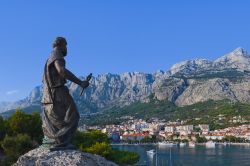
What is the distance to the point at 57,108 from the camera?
8047 millimetres

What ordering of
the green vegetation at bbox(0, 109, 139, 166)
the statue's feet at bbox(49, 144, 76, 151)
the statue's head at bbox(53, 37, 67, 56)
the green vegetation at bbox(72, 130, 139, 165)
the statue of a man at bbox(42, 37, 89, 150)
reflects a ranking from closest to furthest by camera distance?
1. the statue's feet at bbox(49, 144, 76, 151)
2. the statue of a man at bbox(42, 37, 89, 150)
3. the statue's head at bbox(53, 37, 67, 56)
4. the green vegetation at bbox(0, 109, 139, 166)
5. the green vegetation at bbox(72, 130, 139, 165)

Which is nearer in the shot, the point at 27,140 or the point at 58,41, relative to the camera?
the point at 58,41

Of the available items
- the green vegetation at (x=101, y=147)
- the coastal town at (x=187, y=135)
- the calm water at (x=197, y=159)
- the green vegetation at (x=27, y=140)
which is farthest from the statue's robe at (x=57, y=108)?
the coastal town at (x=187, y=135)

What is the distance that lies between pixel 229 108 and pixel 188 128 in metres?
22.4

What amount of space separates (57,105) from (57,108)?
5 centimetres

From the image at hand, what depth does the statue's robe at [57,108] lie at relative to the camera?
26.0 ft

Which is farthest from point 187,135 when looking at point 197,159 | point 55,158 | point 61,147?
point 55,158

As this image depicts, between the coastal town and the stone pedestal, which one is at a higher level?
the coastal town

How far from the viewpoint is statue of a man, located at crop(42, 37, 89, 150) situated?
792 centimetres

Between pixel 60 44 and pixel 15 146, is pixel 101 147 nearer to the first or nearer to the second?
pixel 15 146

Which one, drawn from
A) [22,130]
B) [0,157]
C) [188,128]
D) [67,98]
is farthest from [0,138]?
[188,128]

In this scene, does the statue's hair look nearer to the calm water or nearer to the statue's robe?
the statue's robe

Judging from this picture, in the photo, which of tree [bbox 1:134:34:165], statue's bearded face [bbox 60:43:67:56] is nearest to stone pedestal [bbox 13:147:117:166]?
statue's bearded face [bbox 60:43:67:56]

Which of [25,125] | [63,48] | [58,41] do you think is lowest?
[25,125]
